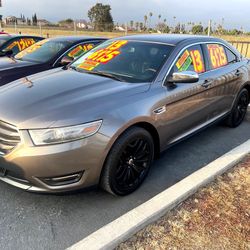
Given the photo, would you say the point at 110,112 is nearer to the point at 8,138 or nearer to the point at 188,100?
the point at 8,138

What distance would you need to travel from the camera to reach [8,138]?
2793mm

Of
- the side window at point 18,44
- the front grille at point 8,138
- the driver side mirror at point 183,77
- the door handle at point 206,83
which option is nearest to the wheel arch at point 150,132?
the driver side mirror at point 183,77

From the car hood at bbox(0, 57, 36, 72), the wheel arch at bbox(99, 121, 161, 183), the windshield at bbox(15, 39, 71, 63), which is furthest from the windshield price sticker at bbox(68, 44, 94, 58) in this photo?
the wheel arch at bbox(99, 121, 161, 183)

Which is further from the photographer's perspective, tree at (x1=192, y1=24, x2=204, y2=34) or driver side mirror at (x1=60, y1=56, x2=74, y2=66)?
tree at (x1=192, y1=24, x2=204, y2=34)

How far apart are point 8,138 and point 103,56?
1888mm

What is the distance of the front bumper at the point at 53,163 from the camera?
2.66 m

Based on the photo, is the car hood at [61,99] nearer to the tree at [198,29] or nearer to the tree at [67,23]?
the tree at [198,29]

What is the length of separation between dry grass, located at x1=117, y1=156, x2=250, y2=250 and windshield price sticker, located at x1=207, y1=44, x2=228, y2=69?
1.98 metres

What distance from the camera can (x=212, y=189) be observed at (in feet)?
10.9

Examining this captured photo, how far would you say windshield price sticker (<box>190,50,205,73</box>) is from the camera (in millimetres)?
4224

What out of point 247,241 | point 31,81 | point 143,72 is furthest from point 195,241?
point 31,81

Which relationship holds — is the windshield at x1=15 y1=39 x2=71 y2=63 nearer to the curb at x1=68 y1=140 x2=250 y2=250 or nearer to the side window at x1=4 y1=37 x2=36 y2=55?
the side window at x1=4 y1=37 x2=36 y2=55

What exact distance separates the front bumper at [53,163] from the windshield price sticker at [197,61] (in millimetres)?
1978

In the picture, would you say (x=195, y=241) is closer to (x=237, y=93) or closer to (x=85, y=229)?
(x=85, y=229)
